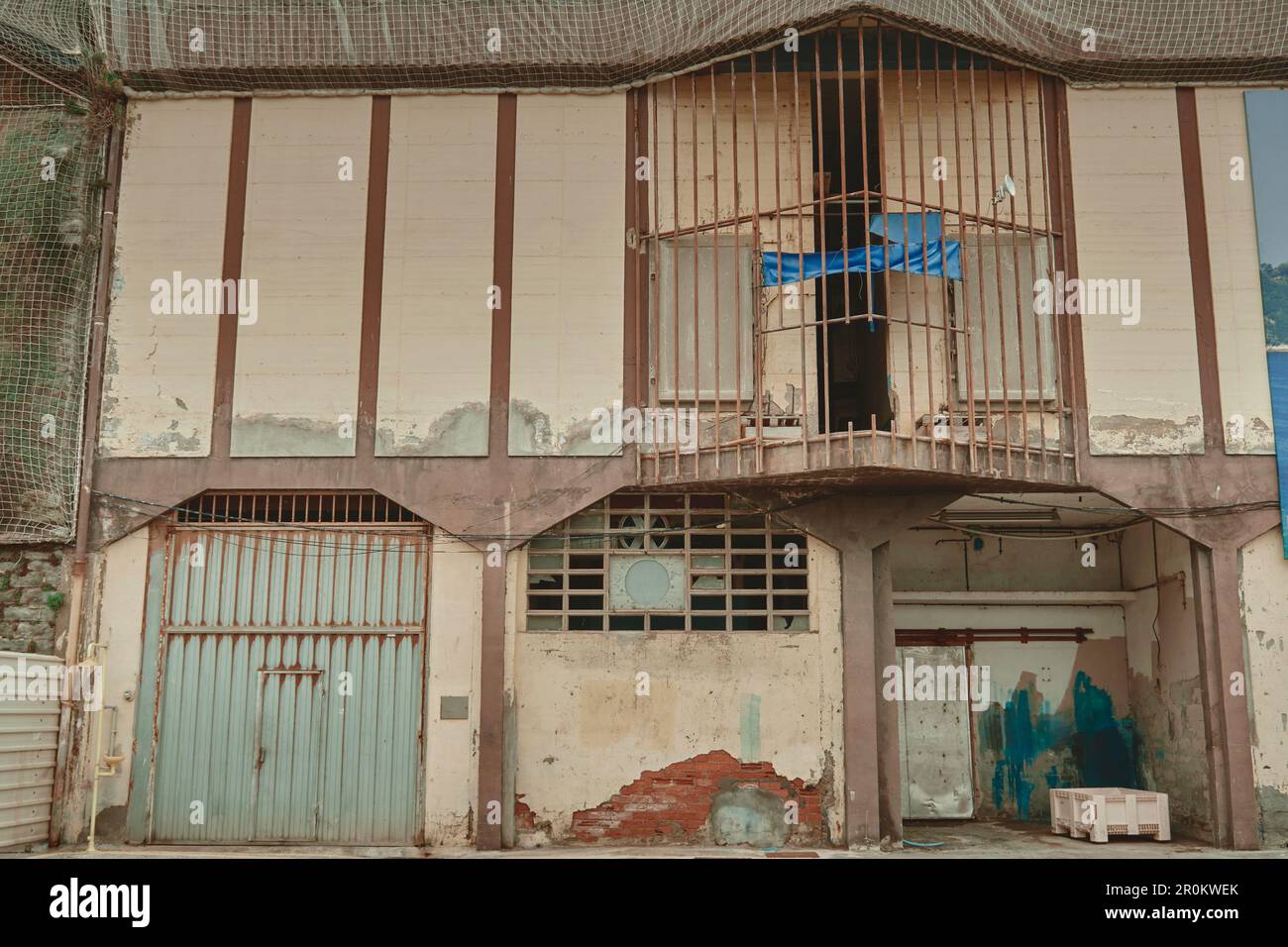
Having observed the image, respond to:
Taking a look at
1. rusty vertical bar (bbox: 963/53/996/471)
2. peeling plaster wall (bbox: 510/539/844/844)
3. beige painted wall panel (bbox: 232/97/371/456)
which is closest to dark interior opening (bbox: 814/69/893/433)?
rusty vertical bar (bbox: 963/53/996/471)

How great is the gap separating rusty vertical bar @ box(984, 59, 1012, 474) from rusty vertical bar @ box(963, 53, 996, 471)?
0.53 feet

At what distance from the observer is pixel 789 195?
14.9 m

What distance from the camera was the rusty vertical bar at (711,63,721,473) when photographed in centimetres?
1405

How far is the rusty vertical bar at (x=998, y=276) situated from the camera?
45.3ft

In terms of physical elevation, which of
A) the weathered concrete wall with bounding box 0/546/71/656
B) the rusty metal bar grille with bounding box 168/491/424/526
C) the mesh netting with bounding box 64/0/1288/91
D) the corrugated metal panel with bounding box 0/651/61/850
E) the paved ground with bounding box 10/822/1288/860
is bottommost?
the paved ground with bounding box 10/822/1288/860

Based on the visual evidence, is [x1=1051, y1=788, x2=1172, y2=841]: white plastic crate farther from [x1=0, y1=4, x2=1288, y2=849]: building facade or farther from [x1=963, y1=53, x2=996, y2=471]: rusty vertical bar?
[x1=963, y1=53, x2=996, y2=471]: rusty vertical bar

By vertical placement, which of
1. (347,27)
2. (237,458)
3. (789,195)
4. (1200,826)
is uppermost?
(347,27)

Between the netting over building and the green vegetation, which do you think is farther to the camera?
the green vegetation

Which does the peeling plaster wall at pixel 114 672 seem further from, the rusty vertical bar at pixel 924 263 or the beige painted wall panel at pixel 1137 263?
the beige painted wall panel at pixel 1137 263

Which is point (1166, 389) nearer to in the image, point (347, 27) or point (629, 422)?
point (629, 422)

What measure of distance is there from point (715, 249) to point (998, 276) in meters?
3.33

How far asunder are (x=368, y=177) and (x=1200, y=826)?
12.4 metres

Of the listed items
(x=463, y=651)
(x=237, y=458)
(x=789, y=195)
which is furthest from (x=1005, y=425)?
(x=237, y=458)

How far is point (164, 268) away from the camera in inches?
588
